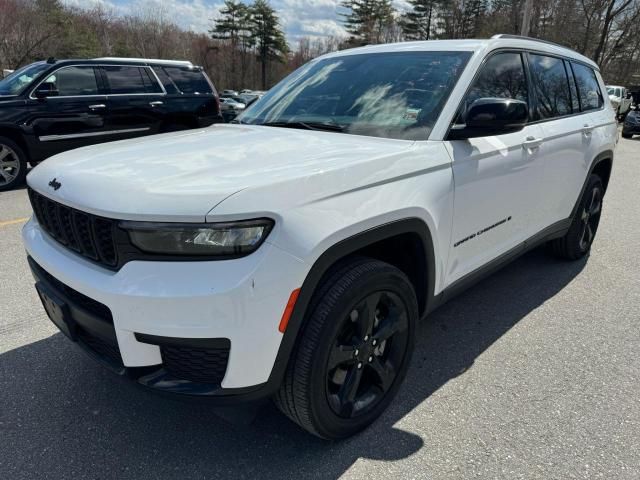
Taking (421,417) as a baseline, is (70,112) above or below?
above

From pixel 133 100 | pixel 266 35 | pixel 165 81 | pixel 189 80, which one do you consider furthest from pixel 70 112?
pixel 266 35

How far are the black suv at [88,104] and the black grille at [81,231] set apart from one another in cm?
616

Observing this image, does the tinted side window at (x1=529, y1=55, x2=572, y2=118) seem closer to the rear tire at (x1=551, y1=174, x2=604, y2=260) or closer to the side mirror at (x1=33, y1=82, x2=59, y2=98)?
the rear tire at (x1=551, y1=174, x2=604, y2=260)

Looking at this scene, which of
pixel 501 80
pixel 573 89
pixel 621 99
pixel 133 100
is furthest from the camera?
pixel 621 99

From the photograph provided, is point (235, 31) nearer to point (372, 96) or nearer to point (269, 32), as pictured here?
point (269, 32)

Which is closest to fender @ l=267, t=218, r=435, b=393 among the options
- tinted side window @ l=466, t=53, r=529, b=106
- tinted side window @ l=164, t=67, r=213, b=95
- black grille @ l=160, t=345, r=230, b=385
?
black grille @ l=160, t=345, r=230, b=385

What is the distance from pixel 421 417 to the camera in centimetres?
241

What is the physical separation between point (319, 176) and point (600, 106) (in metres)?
3.83

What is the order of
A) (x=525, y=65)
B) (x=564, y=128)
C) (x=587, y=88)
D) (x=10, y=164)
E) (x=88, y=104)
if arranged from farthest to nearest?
(x=88, y=104), (x=10, y=164), (x=587, y=88), (x=564, y=128), (x=525, y=65)

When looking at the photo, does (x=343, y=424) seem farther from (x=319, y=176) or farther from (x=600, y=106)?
(x=600, y=106)

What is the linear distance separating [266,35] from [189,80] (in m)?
53.9

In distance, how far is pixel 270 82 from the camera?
199ft

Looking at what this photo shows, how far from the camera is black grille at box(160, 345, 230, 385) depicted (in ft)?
5.58

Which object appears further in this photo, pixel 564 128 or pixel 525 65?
pixel 564 128
